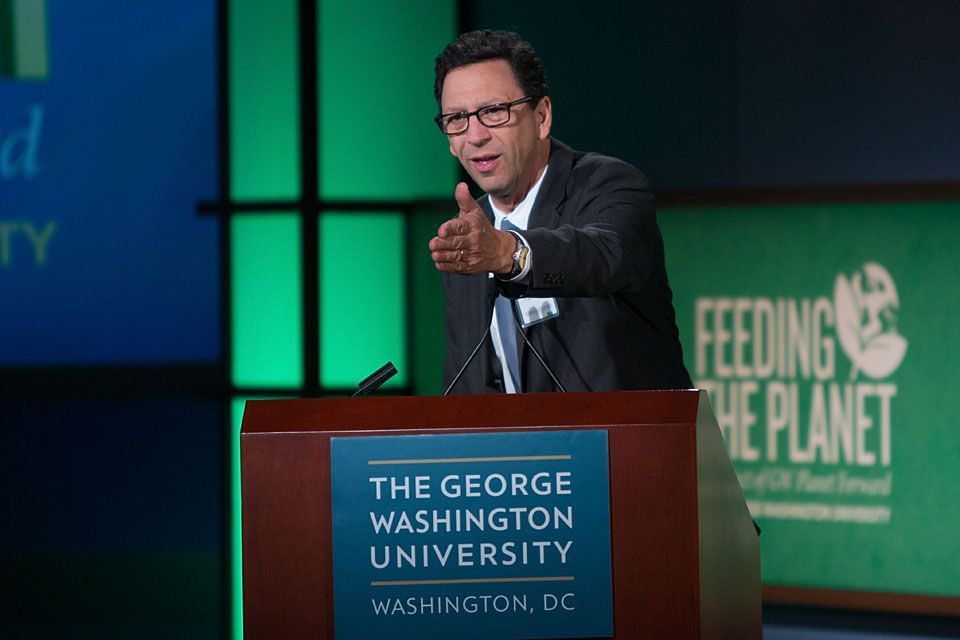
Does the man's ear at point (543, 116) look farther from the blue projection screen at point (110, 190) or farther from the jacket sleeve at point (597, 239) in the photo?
the blue projection screen at point (110, 190)

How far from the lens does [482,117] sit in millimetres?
2426

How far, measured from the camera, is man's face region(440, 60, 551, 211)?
2.42 meters

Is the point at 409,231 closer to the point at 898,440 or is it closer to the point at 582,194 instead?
the point at 898,440

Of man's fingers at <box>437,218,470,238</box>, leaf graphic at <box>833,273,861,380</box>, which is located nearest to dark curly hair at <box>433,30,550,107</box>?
man's fingers at <box>437,218,470,238</box>

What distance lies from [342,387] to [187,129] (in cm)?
193

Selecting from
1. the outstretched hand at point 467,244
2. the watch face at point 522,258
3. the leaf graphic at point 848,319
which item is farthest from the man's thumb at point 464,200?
the leaf graphic at point 848,319

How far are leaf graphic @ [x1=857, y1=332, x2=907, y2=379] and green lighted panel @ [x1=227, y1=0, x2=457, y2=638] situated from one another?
5.27 ft

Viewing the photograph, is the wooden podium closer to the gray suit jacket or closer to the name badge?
the gray suit jacket

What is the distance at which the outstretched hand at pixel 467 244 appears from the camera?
184 centimetres

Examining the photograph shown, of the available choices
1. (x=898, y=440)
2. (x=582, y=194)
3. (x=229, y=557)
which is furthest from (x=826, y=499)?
(x=582, y=194)

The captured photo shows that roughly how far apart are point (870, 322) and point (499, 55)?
273 cm

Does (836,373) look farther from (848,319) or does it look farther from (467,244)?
(467,244)

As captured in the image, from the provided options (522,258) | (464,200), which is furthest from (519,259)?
(464,200)

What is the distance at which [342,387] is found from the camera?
17.3 ft
